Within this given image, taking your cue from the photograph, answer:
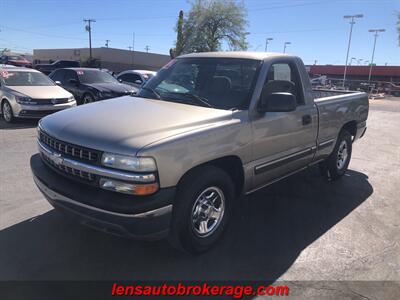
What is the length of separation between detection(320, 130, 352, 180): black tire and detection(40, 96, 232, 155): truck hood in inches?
113

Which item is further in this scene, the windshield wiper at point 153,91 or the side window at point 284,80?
the windshield wiper at point 153,91

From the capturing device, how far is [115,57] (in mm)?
70562

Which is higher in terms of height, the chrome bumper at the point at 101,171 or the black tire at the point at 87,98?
the chrome bumper at the point at 101,171

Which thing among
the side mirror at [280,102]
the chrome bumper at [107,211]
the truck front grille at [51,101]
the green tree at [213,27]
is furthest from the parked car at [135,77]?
the green tree at [213,27]

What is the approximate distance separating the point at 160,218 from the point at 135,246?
0.95 m

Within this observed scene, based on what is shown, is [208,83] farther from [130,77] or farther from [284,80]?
[130,77]

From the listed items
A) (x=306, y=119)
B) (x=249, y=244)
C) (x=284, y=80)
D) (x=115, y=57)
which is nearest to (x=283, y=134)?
(x=306, y=119)

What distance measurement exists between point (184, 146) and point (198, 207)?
0.68 metres

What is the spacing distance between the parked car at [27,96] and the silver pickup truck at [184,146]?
6599 millimetres

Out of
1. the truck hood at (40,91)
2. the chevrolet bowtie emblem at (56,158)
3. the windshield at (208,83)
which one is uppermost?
the windshield at (208,83)

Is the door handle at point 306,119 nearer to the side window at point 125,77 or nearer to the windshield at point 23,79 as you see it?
the windshield at point 23,79

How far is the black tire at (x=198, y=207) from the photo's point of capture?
3141 mm

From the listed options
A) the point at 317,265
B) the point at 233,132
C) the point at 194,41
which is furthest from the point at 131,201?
the point at 194,41

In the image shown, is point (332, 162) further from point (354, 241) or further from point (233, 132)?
point (233, 132)
